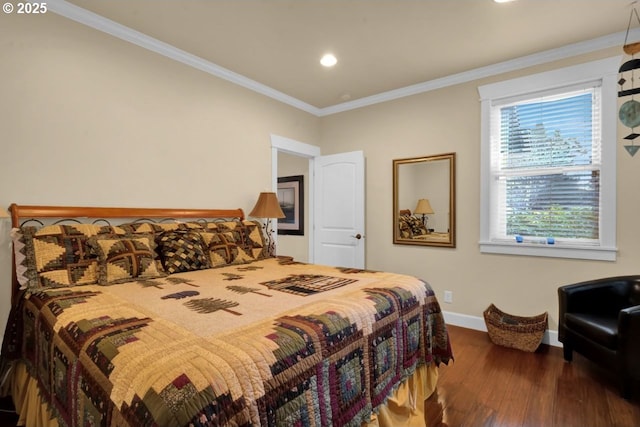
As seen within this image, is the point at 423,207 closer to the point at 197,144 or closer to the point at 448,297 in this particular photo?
the point at 448,297

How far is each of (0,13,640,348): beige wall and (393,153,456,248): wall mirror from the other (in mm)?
92

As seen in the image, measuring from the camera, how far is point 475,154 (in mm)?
3453

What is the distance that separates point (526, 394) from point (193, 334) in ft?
7.47

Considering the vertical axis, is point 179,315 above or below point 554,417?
above

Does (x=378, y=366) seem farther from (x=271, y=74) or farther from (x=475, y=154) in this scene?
(x=271, y=74)

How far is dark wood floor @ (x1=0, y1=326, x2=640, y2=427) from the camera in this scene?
1925 millimetres

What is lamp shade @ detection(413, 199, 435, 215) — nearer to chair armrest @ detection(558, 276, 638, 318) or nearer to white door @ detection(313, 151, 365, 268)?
white door @ detection(313, 151, 365, 268)

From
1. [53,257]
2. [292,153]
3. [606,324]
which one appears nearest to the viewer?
[53,257]

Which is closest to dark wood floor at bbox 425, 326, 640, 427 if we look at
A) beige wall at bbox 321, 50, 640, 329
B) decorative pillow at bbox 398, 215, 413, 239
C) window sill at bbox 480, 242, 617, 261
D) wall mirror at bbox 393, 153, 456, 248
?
beige wall at bbox 321, 50, 640, 329

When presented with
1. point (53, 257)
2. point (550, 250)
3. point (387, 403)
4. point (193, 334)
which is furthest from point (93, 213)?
point (550, 250)

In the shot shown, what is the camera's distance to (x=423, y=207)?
3822 millimetres

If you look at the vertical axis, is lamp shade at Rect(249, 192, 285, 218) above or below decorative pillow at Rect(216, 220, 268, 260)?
above

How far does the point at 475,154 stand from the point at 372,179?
1272 mm

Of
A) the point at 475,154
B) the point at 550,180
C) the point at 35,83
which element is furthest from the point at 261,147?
the point at 550,180
